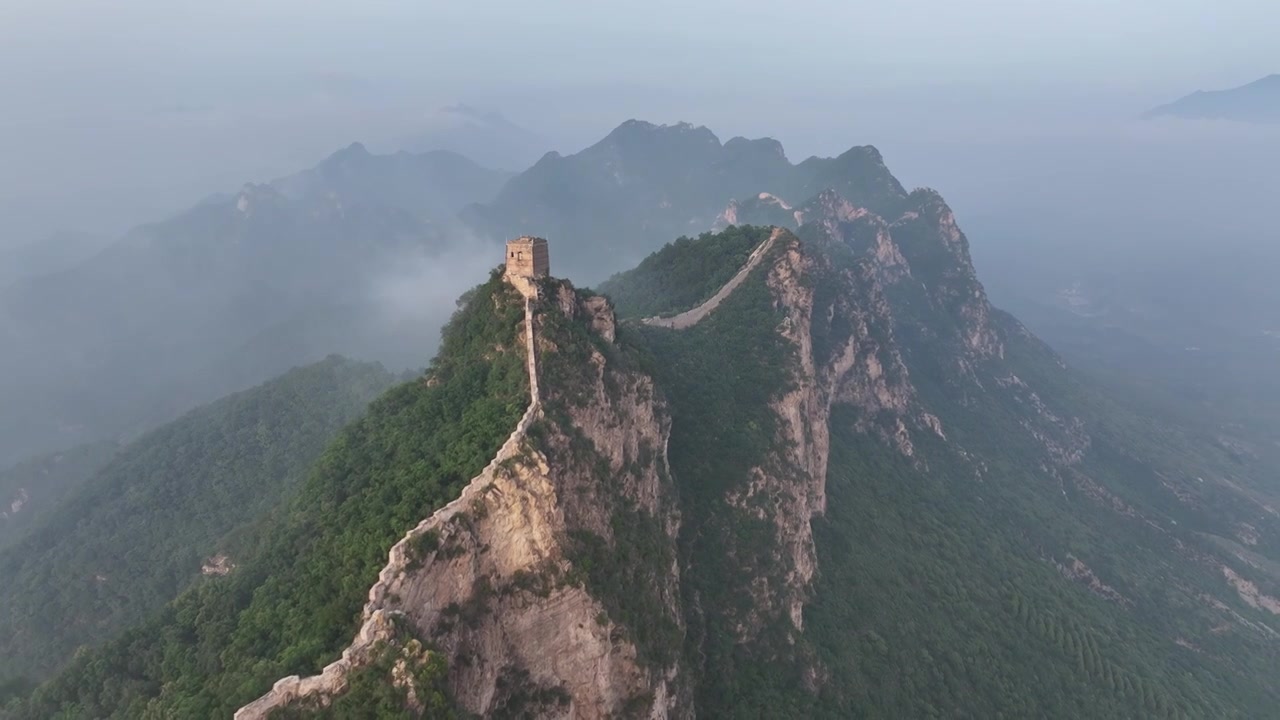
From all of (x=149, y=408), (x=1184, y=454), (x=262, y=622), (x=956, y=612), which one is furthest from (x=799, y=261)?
(x=149, y=408)

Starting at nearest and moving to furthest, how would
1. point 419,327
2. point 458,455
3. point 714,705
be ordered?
point 458,455 → point 714,705 → point 419,327

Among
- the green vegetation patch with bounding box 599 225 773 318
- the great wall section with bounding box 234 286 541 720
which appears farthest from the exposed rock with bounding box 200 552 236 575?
the green vegetation patch with bounding box 599 225 773 318

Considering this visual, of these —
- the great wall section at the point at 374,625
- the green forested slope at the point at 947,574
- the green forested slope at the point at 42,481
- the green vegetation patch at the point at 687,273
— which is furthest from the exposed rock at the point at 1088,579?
the green forested slope at the point at 42,481

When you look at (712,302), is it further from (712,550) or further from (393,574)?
(393,574)

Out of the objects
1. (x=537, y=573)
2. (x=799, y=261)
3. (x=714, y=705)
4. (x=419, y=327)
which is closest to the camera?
(x=537, y=573)

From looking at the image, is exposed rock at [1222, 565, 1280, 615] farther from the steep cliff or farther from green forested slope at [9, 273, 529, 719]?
green forested slope at [9, 273, 529, 719]

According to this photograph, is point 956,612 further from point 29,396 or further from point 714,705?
point 29,396
